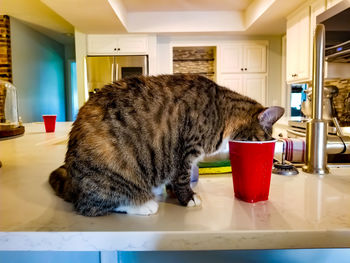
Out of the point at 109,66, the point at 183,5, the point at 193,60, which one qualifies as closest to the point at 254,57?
the point at 193,60

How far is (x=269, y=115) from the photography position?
70 centimetres

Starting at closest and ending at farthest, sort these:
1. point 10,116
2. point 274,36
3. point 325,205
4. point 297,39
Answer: point 325,205, point 10,116, point 297,39, point 274,36

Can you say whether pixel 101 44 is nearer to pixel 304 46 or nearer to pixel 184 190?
pixel 304 46

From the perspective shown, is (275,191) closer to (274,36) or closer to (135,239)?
(135,239)

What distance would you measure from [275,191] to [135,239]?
1.22 feet

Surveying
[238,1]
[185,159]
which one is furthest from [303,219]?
[238,1]

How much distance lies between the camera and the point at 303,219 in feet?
1.68

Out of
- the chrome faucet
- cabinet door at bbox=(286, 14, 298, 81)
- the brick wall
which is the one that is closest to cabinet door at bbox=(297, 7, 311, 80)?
cabinet door at bbox=(286, 14, 298, 81)

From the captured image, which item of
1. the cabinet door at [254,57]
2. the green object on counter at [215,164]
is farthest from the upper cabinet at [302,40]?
the green object on counter at [215,164]

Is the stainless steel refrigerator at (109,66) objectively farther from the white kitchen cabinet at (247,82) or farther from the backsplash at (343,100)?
the backsplash at (343,100)

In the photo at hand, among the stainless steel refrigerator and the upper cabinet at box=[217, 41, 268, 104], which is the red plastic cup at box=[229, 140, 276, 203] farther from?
the upper cabinet at box=[217, 41, 268, 104]

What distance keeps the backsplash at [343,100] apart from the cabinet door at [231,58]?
83.0 inches

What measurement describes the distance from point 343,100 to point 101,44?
372cm

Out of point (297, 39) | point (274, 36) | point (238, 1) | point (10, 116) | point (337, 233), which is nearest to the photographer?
point (337, 233)
